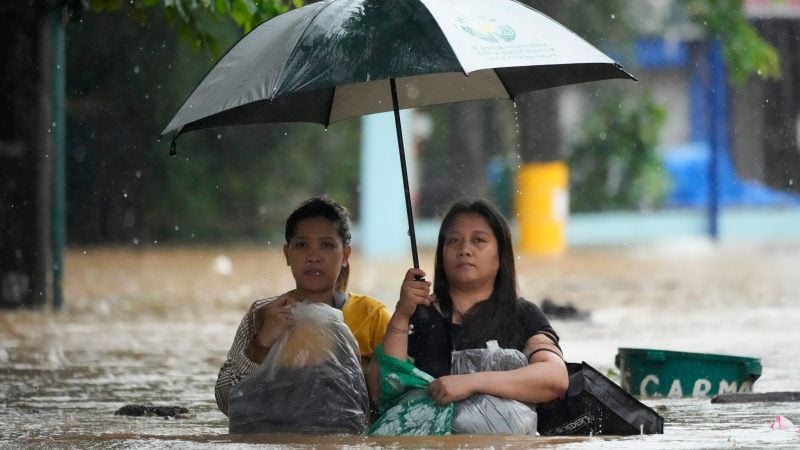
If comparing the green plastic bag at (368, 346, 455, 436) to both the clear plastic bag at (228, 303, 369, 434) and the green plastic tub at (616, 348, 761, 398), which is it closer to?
the clear plastic bag at (228, 303, 369, 434)

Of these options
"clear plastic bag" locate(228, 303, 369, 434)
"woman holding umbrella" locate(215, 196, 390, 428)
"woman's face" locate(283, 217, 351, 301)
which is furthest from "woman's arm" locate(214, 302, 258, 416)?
"woman's face" locate(283, 217, 351, 301)

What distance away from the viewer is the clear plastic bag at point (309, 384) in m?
5.73

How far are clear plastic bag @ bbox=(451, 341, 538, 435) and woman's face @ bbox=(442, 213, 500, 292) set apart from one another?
27cm

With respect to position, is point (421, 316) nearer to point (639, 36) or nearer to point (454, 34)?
point (454, 34)

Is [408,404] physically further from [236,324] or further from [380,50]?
[236,324]

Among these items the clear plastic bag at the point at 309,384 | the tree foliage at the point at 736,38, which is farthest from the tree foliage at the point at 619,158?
the clear plastic bag at the point at 309,384

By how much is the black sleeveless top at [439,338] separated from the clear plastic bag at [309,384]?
228 mm

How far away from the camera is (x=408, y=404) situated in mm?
5660

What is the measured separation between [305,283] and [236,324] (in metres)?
7.02

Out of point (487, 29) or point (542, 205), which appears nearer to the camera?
point (487, 29)

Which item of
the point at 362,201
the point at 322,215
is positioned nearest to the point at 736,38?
the point at 362,201

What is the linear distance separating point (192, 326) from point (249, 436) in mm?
6928

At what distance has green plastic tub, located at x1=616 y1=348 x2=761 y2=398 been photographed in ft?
24.3

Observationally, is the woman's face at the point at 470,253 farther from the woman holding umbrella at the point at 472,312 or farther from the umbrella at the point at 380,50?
the umbrella at the point at 380,50
